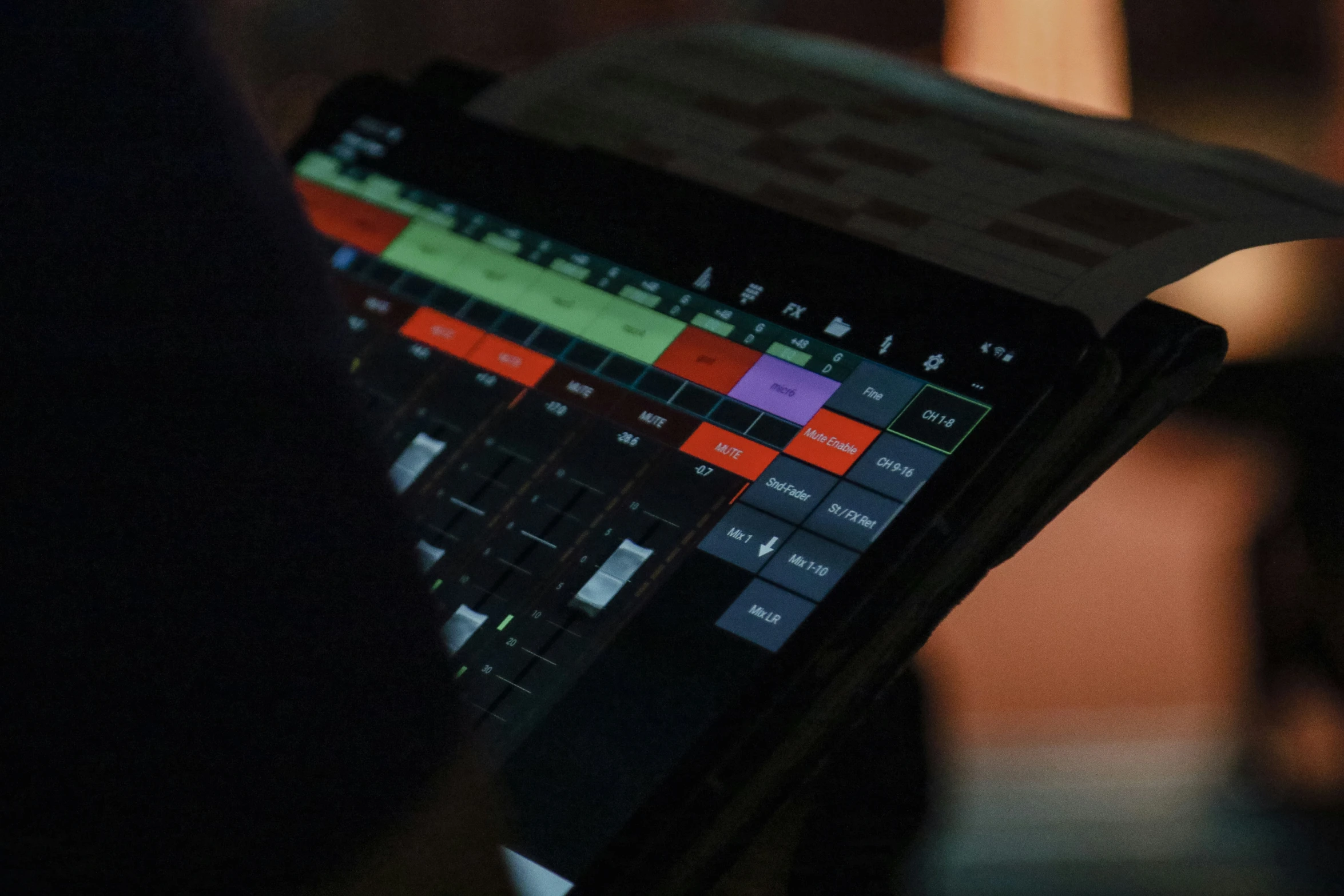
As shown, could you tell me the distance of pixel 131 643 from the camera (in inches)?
11.2

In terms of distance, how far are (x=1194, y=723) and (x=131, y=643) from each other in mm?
1488

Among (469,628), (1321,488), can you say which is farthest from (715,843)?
(1321,488)

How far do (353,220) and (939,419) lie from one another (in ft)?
1.01

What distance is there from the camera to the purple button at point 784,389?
485 millimetres

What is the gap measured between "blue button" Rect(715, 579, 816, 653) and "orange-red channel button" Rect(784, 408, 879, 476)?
0.05 metres

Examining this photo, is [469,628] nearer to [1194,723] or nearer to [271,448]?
[271,448]

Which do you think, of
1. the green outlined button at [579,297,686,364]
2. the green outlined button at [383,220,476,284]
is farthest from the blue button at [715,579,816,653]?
the green outlined button at [383,220,476,284]

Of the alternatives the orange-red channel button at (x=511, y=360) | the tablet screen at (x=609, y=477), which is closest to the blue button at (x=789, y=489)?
the tablet screen at (x=609, y=477)

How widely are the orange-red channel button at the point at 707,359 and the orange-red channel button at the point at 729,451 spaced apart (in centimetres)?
2

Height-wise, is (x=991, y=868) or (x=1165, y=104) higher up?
(x=1165, y=104)

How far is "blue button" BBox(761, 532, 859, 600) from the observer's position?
43 cm

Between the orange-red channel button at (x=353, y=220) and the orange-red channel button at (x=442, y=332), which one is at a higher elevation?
the orange-red channel button at (x=353, y=220)

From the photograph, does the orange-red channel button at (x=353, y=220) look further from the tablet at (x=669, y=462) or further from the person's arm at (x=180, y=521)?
the person's arm at (x=180, y=521)

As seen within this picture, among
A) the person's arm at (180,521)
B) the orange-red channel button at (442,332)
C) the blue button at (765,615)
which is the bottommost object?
the blue button at (765,615)
